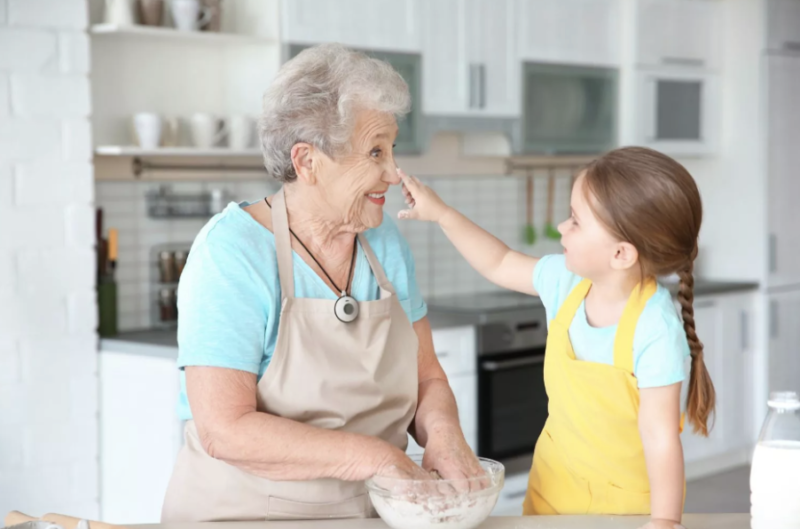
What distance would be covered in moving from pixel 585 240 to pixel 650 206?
0.13 metres

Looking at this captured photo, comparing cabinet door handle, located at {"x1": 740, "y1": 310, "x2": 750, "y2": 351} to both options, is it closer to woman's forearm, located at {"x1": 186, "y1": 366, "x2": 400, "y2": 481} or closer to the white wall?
the white wall

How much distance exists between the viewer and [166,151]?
131 inches

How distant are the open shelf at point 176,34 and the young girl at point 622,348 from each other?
167 cm

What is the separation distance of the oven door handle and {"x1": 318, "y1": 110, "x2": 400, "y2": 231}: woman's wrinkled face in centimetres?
203

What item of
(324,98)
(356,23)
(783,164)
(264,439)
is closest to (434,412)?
(264,439)

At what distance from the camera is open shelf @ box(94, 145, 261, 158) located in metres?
3.23

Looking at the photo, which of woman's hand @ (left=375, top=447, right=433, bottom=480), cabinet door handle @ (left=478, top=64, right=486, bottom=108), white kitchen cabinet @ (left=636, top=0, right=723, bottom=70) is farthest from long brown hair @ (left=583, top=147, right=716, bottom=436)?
white kitchen cabinet @ (left=636, top=0, right=723, bottom=70)

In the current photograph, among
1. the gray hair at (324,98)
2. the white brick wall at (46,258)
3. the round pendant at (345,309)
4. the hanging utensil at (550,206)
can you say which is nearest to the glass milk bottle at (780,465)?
the round pendant at (345,309)

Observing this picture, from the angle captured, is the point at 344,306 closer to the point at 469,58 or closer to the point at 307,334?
the point at 307,334

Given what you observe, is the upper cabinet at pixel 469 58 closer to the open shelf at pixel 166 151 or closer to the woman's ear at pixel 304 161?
the open shelf at pixel 166 151

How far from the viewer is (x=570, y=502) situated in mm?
1807

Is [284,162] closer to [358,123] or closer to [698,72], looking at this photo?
[358,123]

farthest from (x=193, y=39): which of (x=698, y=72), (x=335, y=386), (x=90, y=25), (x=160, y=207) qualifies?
(x=698, y=72)

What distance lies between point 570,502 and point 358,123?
2.44 feet
